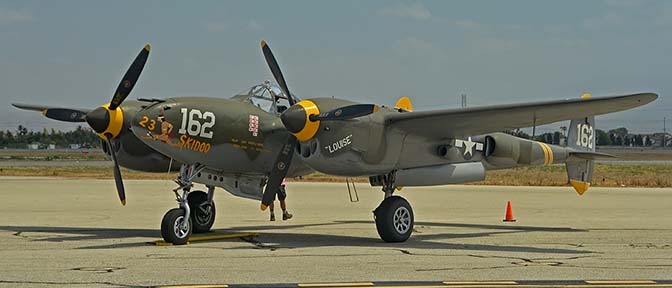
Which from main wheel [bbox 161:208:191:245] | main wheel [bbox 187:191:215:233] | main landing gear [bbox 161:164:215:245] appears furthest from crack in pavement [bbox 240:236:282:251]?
main wheel [bbox 187:191:215:233]

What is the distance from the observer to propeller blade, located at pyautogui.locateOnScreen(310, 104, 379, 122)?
15.7 m

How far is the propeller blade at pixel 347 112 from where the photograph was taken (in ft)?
51.5

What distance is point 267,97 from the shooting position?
706 inches

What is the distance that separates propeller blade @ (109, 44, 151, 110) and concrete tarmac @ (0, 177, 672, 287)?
265 centimetres

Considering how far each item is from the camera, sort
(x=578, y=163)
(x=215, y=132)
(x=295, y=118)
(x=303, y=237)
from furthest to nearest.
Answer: (x=578, y=163) < (x=303, y=237) < (x=215, y=132) < (x=295, y=118)

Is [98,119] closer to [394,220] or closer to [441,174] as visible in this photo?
[394,220]

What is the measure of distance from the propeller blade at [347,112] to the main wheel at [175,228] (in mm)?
3072

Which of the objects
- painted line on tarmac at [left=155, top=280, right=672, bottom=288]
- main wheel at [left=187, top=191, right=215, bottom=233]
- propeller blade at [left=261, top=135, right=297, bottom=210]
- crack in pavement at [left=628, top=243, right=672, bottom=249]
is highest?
propeller blade at [left=261, top=135, right=297, bottom=210]

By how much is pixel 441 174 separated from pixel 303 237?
3.11 m

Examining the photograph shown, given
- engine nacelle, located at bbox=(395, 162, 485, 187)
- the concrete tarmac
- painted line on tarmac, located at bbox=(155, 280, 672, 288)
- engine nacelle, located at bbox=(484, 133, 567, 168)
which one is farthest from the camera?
engine nacelle, located at bbox=(484, 133, 567, 168)

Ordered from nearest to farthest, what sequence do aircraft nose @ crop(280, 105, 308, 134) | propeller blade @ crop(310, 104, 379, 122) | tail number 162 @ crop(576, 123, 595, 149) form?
aircraft nose @ crop(280, 105, 308, 134) < propeller blade @ crop(310, 104, 379, 122) < tail number 162 @ crop(576, 123, 595, 149)

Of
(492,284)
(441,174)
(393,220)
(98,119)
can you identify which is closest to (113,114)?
(98,119)

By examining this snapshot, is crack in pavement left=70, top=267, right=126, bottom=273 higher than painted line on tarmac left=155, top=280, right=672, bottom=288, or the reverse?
painted line on tarmac left=155, top=280, right=672, bottom=288

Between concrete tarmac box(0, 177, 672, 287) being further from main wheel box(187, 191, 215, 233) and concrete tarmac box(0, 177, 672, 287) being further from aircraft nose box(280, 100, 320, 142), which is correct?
aircraft nose box(280, 100, 320, 142)
